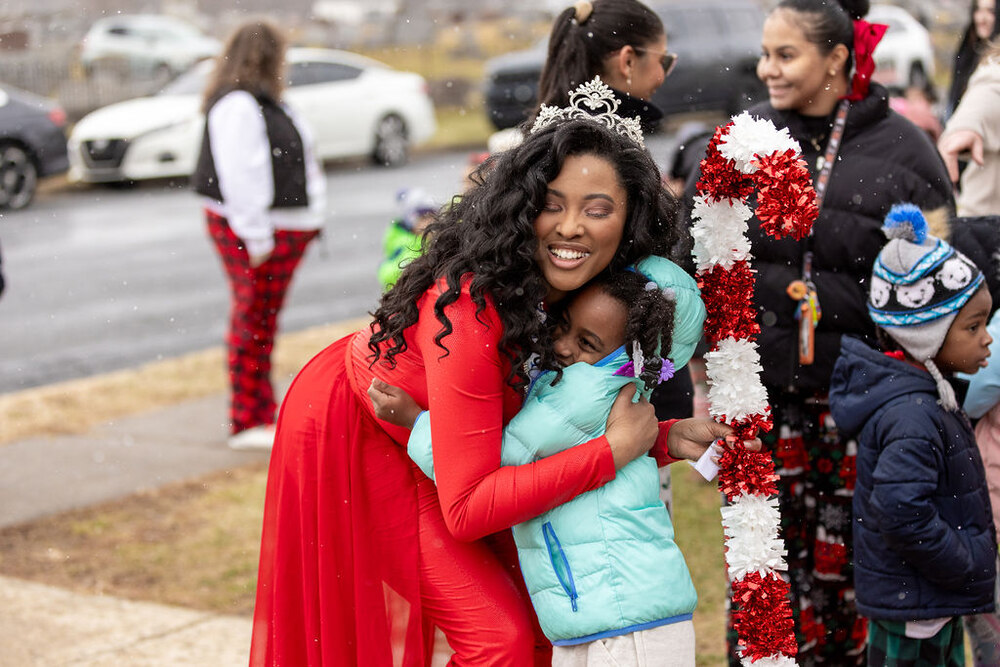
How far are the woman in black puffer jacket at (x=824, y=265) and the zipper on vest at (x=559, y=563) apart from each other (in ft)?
4.43

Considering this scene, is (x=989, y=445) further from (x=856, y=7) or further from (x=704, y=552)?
(x=704, y=552)

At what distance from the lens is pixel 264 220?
22.0 ft

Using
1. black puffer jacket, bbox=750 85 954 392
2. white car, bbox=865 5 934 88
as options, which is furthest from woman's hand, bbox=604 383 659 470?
white car, bbox=865 5 934 88

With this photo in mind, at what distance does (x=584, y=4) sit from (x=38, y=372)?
20.9 feet

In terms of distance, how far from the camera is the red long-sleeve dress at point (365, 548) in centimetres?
285

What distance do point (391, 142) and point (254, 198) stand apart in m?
14.3

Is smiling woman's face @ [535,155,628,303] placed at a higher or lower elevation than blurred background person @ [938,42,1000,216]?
higher

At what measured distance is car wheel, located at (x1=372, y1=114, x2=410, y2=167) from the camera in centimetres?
2059

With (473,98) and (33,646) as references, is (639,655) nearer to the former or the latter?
(33,646)

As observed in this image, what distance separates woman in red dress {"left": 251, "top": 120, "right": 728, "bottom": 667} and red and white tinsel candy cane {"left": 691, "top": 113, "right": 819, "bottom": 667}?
10 cm

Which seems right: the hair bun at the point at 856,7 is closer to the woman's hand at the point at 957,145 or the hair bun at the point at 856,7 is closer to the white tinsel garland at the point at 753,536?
the woman's hand at the point at 957,145

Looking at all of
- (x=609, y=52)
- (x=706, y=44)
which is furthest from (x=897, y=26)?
(x=609, y=52)

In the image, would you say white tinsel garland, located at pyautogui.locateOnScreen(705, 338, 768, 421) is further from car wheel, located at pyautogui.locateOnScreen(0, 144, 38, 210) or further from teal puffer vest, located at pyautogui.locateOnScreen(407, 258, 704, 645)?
car wheel, located at pyautogui.locateOnScreen(0, 144, 38, 210)

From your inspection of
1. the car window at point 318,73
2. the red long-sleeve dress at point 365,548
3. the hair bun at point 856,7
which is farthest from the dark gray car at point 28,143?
the red long-sleeve dress at point 365,548
